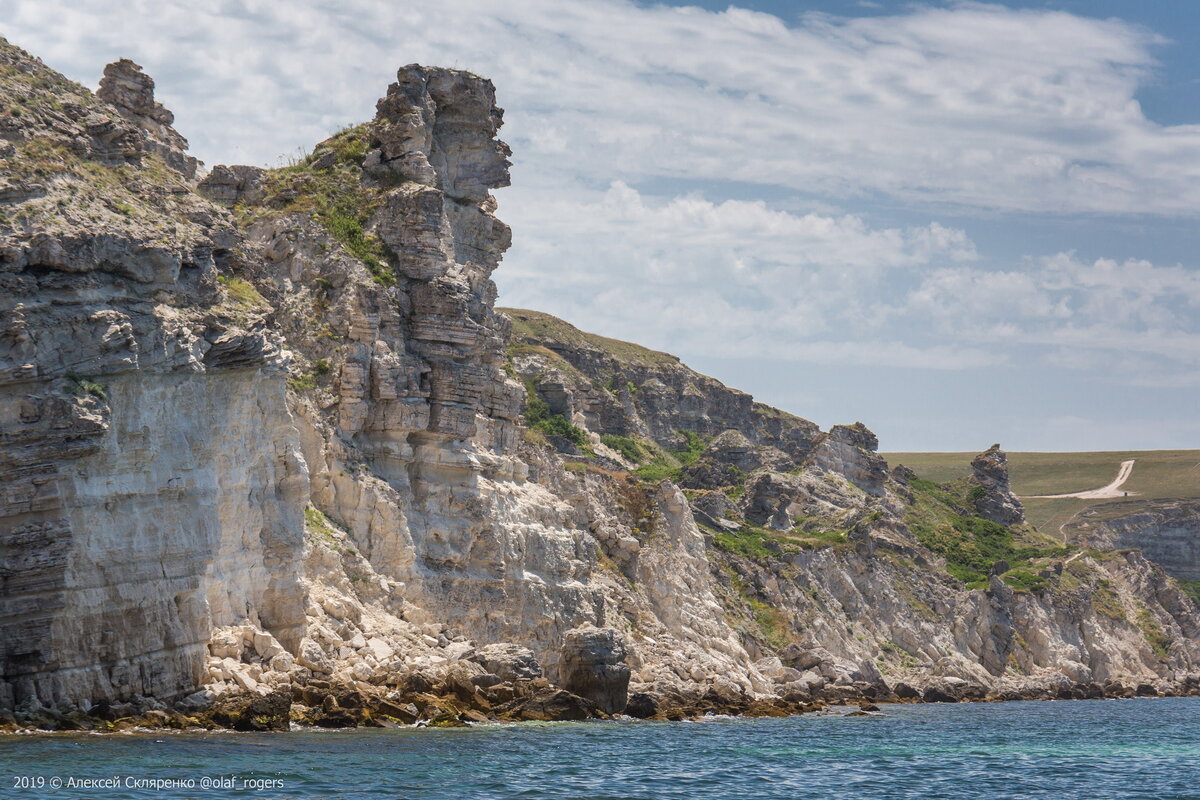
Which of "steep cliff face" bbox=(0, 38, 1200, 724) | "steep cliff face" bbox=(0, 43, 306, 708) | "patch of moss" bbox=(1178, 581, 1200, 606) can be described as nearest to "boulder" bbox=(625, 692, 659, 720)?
"steep cliff face" bbox=(0, 38, 1200, 724)

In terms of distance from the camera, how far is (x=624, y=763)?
47375 millimetres

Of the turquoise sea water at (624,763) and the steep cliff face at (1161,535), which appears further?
the steep cliff face at (1161,535)

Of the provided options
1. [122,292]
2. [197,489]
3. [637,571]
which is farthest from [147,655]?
[637,571]

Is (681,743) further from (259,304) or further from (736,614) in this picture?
(736,614)

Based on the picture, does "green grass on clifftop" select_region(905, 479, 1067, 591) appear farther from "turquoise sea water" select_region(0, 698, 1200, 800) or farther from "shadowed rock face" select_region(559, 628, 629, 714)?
"shadowed rock face" select_region(559, 628, 629, 714)

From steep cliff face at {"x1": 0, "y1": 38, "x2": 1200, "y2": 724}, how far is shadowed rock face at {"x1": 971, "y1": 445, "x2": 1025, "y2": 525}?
3228 centimetres

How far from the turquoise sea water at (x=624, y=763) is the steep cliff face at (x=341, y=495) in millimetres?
4225

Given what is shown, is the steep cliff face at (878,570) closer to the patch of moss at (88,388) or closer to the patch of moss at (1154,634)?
the patch of moss at (1154,634)

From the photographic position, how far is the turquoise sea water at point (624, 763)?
122 feet

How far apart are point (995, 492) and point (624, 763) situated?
384 feet

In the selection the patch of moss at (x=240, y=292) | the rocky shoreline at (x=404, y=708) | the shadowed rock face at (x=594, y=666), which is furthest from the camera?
the shadowed rock face at (x=594, y=666)

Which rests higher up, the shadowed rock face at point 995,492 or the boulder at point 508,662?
the shadowed rock face at point 995,492

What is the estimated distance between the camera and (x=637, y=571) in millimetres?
88812

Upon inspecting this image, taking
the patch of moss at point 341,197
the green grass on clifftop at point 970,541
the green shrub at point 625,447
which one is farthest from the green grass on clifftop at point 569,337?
the patch of moss at point 341,197
